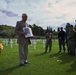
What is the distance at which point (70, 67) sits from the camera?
1201cm

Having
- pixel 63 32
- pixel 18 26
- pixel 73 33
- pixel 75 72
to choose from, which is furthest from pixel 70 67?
pixel 63 32

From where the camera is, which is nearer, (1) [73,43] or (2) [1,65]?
(2) [1,65]

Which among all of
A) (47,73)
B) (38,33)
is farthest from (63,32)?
(38,33)

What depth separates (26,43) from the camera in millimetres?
11727

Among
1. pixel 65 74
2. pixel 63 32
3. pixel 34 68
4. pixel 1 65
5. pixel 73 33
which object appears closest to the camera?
pixel 65 74

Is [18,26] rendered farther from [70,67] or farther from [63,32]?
[63,32]

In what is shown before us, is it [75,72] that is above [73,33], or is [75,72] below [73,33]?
below

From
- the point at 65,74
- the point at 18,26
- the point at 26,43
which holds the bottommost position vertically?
the point at 65,74

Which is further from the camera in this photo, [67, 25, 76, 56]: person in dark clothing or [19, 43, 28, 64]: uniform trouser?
[67, 25, 76, 56]: person in dark clothing

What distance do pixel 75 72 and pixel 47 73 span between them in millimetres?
1183

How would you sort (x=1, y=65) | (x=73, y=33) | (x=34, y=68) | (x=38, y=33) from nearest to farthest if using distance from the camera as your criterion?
(x=34, y=68), (x=1, y=65), (x=73, y=33), (x=38, y=33)

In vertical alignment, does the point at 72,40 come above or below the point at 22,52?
above

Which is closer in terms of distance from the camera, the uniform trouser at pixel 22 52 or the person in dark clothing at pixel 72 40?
the uniform trouser at pixel 22 52

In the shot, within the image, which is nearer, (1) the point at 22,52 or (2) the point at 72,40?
(1) the point at 22,52
